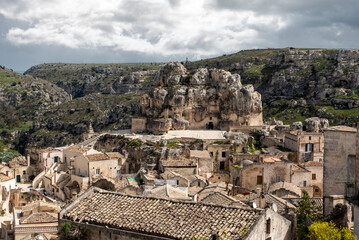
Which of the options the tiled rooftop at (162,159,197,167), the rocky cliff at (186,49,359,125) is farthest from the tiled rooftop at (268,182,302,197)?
the rocky cliff at (186,49,359,125)

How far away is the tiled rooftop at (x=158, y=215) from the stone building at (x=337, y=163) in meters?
6.79

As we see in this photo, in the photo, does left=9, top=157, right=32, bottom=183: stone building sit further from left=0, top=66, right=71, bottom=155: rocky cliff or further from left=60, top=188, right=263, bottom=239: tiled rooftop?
left=0, top=66, right=71, bottom=155: rocky cliff

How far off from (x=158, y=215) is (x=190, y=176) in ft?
69.6

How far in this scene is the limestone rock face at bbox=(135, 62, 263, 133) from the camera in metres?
57.1

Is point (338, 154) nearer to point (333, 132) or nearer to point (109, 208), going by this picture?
point (333, 132)

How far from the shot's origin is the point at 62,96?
14762cm

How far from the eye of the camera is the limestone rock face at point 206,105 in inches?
2247

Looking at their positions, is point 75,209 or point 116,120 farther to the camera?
point 116,120

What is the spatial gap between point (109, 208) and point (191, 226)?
346 centimetres

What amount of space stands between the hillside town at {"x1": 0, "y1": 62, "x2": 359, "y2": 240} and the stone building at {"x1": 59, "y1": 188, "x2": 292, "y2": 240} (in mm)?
37

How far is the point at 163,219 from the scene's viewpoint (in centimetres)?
1378

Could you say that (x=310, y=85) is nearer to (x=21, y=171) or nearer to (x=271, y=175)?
(x=271, y=175)

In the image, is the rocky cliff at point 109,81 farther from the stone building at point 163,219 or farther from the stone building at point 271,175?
the stone building at point 163,219

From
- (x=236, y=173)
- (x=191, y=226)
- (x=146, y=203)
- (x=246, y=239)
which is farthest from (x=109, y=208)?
(x=236, y=173)
